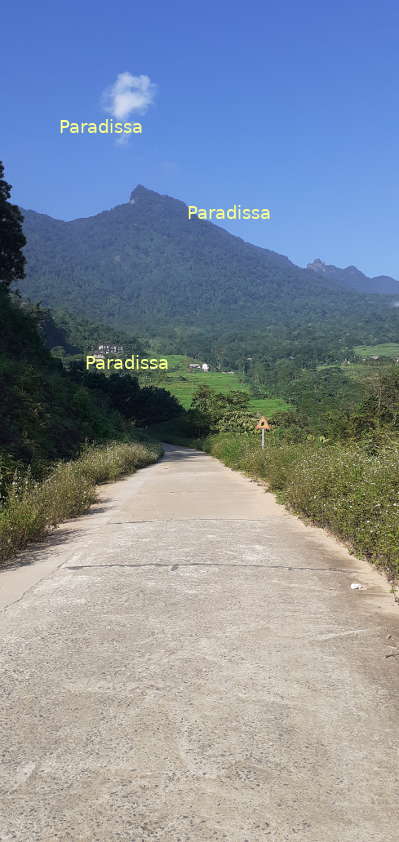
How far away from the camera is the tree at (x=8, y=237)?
38344 mm

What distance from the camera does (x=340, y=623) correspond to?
543 cm

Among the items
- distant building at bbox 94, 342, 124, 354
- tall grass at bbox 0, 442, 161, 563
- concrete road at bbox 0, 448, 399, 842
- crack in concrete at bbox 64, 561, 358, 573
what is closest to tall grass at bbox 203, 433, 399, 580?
concrete road at bbox 0, 448, 399, 842

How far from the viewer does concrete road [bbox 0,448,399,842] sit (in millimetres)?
2805

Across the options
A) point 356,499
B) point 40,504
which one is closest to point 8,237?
point 40,504

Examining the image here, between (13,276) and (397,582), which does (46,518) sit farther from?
(13,276)

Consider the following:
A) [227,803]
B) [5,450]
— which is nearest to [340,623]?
[227,803]

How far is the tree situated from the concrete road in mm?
34702

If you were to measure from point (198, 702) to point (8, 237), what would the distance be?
38634 millimetres

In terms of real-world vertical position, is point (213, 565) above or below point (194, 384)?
below

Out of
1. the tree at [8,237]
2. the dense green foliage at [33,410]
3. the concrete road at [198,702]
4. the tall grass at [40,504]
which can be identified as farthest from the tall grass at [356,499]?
the tree at [8,237]

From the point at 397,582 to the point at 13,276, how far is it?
3803cm

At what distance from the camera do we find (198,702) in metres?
3.82

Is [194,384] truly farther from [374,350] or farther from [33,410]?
[33,410]

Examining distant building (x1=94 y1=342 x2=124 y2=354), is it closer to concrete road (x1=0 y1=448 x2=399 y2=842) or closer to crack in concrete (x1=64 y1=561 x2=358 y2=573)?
crack in concrete (x1=64 y1=561 x2=358 y2=573)
